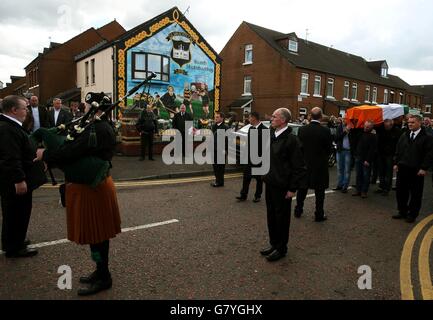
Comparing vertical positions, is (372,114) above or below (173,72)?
below

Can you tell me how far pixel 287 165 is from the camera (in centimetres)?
462

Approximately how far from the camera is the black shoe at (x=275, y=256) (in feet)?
14.6

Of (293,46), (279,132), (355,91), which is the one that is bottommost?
(279,132)

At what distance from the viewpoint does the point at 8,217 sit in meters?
4.30

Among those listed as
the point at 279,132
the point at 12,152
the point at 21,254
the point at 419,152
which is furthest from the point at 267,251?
the point at 419,152

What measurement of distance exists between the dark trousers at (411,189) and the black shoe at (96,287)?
5.77 m

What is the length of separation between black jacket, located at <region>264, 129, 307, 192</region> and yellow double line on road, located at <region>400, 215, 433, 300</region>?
164 cm

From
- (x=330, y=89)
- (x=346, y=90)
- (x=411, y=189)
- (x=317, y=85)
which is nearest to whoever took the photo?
(x=411, y=189)

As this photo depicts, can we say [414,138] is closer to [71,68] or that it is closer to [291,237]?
[291,237]

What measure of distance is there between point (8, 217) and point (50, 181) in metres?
4.70

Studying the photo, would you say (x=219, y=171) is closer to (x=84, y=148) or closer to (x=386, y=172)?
(x=386, y=172)

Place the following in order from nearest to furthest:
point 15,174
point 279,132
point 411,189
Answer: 1. point 15,174
2. point 279,132
3. point 411,189

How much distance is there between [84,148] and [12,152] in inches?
51.7
